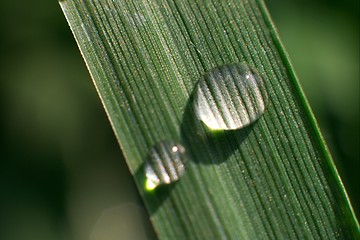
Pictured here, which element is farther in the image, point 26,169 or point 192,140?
point 26,169

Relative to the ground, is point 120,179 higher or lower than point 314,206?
higher

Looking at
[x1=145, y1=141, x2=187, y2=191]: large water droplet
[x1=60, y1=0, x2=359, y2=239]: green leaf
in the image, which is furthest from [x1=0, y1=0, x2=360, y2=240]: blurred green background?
[x1=145, y1=141, x2=187, y2=191]: large water droplet

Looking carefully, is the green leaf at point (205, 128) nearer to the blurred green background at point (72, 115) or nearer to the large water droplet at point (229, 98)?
the large water droplet at point (229, 98)

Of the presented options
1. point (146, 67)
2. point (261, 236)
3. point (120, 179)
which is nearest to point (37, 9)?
point (120, 179)

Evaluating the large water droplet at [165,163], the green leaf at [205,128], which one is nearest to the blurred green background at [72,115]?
the green leaf at [205,128]

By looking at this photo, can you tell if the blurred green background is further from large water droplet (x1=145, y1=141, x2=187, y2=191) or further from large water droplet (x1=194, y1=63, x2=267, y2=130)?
large water droplet (x1=145, y1=141, x2=187, y2=191)

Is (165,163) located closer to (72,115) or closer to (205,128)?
(205,128)

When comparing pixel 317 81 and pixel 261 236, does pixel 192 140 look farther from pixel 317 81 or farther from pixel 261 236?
pixel 317 81

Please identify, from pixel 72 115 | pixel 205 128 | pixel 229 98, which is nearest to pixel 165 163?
pixel 205 128
